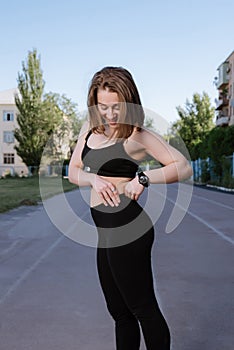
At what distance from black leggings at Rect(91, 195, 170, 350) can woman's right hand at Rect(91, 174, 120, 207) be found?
0.05 m

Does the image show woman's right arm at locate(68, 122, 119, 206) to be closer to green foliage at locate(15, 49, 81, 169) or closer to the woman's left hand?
the woman's left hand

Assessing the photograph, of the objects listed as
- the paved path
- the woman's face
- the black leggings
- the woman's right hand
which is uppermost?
the woman's face

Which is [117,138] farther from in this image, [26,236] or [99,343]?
[26,236]

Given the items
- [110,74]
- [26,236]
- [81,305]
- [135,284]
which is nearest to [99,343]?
[81,305]

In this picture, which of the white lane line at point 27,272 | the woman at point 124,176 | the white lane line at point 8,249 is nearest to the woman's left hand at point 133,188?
the woman at point 124,176

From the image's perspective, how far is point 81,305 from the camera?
203 inches

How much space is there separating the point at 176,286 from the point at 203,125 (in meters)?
71.7

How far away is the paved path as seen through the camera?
13.5 ft

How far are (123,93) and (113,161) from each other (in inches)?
12.9

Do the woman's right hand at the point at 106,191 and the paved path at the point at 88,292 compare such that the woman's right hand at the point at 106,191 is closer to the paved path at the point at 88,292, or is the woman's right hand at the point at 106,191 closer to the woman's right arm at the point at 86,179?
the woman's right arm at the point at 86,179

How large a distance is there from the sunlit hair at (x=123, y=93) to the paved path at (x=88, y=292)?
325mm

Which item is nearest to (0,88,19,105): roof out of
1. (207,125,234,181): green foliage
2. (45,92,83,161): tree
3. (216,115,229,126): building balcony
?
(216,115,229,126): building balcony

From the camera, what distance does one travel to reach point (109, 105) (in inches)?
104

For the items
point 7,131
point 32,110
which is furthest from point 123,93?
point 7,131
